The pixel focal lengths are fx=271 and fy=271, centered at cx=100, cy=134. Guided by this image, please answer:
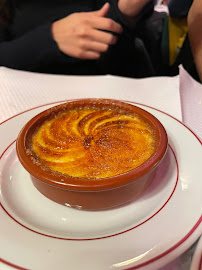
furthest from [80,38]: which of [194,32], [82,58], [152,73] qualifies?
[194,32]

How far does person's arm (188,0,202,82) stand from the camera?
119 cm

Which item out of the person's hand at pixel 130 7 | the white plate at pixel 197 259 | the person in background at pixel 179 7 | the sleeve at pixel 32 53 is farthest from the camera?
the sleeve at pixel 32 53

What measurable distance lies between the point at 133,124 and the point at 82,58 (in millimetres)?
766

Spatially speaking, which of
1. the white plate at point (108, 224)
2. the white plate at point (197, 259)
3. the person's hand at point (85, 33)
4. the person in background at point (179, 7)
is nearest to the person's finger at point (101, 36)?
the person's hand at point (85, 33)

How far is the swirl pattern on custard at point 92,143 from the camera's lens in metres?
0.68

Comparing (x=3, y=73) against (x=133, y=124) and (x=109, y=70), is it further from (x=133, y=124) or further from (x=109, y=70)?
(x=133, y=124)

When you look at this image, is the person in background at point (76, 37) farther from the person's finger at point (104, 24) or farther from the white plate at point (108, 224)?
the white plate at point (108, 224)

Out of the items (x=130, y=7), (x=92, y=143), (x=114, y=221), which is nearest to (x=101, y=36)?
(x=130, y=7)

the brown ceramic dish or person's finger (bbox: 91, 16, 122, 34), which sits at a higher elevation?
person's finger (bbox: 91, 16, 122, 34)

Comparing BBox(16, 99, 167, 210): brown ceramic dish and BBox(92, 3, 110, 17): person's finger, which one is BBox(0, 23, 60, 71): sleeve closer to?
BBox(92, 3, 110, 17): person's finger

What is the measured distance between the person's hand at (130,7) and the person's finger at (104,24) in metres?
0.07

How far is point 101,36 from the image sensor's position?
137cm

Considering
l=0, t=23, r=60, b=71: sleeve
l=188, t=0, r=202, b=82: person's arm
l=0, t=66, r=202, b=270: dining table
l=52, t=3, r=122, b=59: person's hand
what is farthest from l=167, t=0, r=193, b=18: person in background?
l=0, t=23, r=60, b=71: sleeve

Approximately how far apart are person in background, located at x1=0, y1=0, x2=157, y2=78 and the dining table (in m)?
0.53
